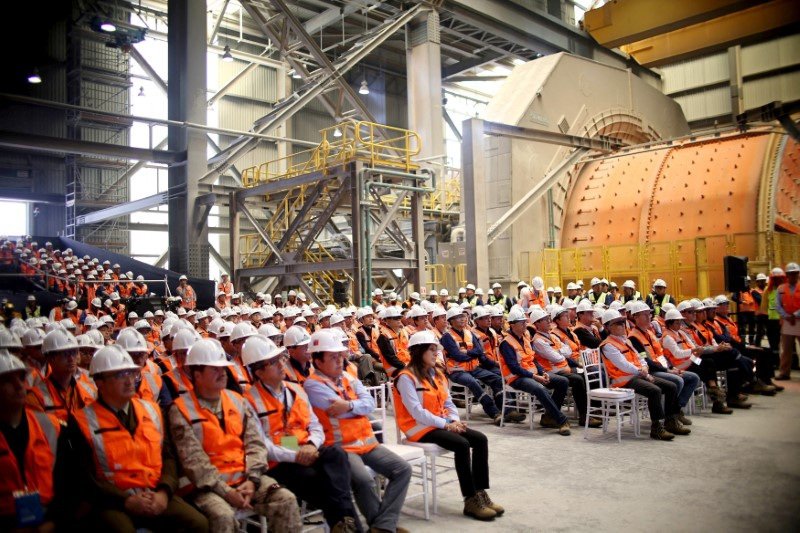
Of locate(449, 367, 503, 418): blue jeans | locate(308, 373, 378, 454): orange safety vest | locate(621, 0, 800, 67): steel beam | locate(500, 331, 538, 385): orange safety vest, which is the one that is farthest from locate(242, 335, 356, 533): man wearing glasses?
locate(449, 367, 503, 418): blue jeans

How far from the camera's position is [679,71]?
25.5 metres

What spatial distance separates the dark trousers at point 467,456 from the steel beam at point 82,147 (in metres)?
16.2

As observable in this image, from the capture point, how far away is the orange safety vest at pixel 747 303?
12583 millimetres

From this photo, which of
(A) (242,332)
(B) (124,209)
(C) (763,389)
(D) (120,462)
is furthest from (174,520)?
(B) (124,209)

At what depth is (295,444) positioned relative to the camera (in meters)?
4.39

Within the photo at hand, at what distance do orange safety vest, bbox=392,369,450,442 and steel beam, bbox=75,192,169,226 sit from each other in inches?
715

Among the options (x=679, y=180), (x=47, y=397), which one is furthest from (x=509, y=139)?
(x=47, y=397)

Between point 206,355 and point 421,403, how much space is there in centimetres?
209


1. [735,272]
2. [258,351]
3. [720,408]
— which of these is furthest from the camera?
[735,272]

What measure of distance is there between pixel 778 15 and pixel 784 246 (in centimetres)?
1537

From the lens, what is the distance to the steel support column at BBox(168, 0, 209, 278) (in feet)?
66.2

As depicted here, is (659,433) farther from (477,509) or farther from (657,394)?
(477,509)

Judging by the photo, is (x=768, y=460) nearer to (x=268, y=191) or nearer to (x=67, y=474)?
(x=67, y=474)

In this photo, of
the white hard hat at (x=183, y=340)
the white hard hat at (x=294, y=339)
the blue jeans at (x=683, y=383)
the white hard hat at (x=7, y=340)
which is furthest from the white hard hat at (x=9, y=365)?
the blue jeans at (x=683, y=383)
